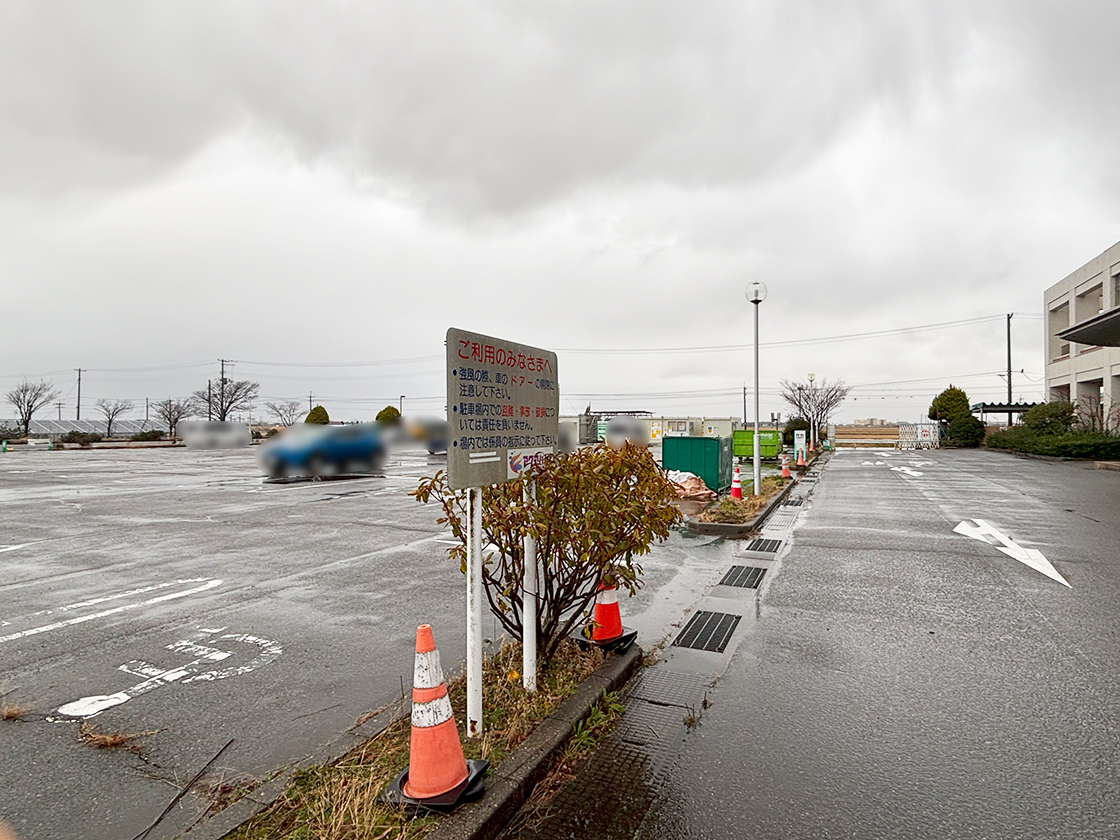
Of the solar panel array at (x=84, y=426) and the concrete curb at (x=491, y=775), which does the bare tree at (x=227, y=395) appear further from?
the concrete curb at (x=491, y=775)

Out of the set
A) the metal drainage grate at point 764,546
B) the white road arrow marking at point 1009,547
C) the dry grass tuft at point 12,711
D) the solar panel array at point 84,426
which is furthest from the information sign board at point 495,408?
the solar panel array at point 84,426

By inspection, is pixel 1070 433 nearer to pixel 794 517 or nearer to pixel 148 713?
pixel 794 517

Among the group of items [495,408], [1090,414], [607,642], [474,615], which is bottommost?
[607,642]

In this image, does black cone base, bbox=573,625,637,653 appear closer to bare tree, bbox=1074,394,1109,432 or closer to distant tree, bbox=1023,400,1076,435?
bare tree, bbox=1074,394,1109,432

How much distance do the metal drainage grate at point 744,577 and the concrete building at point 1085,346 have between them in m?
27.0

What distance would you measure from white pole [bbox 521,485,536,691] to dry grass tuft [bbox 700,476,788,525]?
6.92 m

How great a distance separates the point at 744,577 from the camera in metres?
7.01

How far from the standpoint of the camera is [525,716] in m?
3.29

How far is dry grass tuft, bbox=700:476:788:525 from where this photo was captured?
403 inches

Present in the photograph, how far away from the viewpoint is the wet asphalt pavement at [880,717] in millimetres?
2705

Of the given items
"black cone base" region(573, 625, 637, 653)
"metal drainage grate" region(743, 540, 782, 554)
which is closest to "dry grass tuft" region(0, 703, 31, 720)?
"black cone base" region(573, 625, 637, 653)

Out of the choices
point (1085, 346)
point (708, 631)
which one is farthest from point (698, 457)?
point (1085, 346)

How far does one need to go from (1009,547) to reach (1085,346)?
121 ft

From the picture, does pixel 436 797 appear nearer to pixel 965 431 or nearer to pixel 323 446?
pixel 323 446
